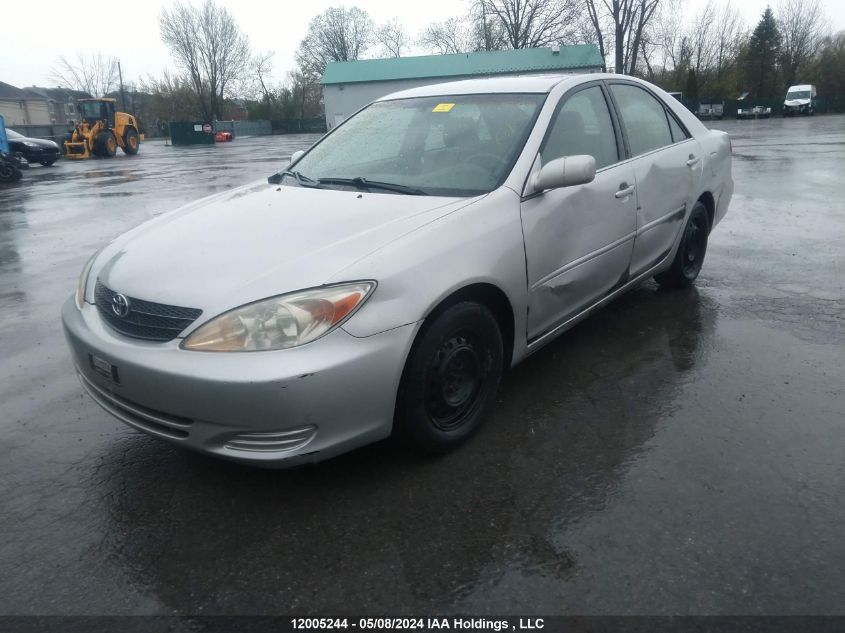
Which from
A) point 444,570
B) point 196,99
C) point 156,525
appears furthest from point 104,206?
point 196,99

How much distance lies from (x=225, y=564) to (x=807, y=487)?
2192 mm

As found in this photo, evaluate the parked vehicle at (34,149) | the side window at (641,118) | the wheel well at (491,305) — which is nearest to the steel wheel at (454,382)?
the wheel well at (491,305)

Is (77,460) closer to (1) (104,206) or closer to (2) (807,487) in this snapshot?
(2) (807,487)

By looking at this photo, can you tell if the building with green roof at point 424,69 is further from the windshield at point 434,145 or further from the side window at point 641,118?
the windshield at point 434,145

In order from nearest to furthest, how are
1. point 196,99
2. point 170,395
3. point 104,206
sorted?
1. point 170,395
2. point 104,206
3. point 196,99

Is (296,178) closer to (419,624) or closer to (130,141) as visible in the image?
(419,624)

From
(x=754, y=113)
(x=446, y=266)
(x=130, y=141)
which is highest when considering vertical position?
(x=754, y=113)

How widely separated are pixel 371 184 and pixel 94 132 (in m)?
30.5

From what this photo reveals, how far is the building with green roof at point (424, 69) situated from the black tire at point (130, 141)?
16.5 metres

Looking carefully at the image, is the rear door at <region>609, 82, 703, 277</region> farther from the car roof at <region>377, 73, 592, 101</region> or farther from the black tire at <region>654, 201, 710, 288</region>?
the car roof at <region>377, 73, 592, 101</region>

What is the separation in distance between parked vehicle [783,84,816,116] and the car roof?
54.1 meters

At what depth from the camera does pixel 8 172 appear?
1766 cm

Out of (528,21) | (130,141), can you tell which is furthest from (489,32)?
(130,141)

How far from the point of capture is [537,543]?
2318 mm
